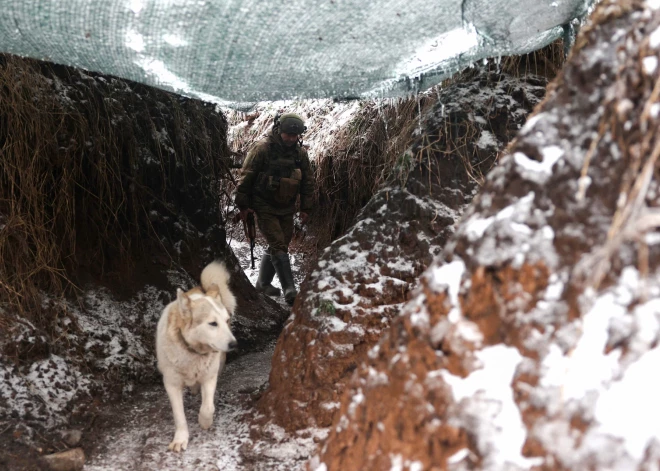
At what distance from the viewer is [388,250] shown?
375 centimetres

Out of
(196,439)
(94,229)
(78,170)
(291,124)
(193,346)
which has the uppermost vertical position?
(78,170)

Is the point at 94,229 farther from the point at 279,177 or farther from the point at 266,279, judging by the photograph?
the point at 266,279

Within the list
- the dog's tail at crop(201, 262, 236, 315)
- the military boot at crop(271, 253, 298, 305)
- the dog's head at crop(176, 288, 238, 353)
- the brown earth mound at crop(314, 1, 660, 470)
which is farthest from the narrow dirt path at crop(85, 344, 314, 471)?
the military boot at crop(271, 253, 298, 305)

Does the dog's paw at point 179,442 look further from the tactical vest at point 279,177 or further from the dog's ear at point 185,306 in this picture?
the tactical vest at point 279,177

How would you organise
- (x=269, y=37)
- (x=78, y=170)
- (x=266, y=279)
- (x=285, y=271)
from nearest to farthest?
(x=269, y=37) < (x=78, y=170) < (x=285, y=271) < (x=266, y=279)

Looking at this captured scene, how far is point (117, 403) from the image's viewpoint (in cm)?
398

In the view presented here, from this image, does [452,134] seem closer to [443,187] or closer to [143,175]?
[443,187]

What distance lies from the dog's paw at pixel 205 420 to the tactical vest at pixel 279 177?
3.24 meters

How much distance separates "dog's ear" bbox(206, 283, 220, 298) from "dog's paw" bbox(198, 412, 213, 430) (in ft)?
2.52

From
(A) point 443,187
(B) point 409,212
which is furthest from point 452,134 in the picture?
(B) point 409,212

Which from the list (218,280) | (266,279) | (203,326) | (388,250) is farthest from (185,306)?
(266,279)

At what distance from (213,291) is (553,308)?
2.90 m

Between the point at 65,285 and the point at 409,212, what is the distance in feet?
9.05

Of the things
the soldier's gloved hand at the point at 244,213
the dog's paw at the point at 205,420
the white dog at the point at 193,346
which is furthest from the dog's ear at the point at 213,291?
the soldier's gloved hand at the point at 244,213
